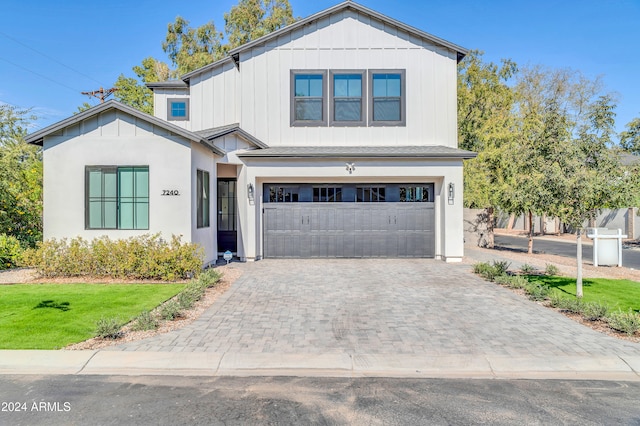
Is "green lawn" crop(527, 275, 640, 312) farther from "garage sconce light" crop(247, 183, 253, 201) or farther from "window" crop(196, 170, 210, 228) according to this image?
"window" crop(196, 170, 210, 228)

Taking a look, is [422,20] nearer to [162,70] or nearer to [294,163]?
[294,163]

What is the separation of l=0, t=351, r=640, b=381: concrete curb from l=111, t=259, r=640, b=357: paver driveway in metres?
0.22

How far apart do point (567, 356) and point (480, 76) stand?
2339cm

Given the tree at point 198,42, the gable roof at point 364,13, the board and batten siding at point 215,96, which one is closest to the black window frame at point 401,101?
the gable roof at point 364,13

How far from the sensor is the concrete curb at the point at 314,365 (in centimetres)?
493

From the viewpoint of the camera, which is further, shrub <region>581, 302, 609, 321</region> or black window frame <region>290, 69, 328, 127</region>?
black window frame <region>290, 69, 328, 127</region>

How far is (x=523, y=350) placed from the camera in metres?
5.55

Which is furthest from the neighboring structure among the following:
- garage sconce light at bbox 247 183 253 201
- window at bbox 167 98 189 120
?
window at bbox 167 98 189 120

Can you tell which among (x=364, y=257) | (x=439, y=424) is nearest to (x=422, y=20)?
(x=364, y=257)

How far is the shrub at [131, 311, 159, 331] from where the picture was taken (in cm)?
623

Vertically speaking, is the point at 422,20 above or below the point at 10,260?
above

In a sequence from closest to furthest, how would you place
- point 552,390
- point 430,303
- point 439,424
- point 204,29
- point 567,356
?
point 439,424
point 552,390
point 567,356
point 430,303
point 204,29

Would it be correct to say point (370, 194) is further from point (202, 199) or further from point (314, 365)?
point (314, 365)

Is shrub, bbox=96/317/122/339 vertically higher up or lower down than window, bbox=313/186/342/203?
lower down
